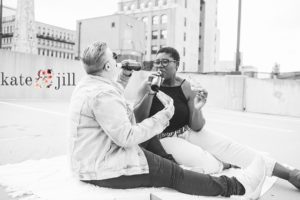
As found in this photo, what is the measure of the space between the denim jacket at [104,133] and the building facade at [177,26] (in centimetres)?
5242

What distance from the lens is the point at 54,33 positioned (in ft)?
306

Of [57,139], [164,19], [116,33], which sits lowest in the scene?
[57,139]

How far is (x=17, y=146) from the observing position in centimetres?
514

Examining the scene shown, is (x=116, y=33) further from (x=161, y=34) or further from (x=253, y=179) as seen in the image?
(x=253, y=179)

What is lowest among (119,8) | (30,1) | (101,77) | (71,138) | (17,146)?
(17,146)

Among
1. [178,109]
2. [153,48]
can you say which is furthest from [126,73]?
[153,48]

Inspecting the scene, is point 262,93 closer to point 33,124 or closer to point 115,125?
point 33,124

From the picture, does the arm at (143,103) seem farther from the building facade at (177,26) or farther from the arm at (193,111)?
the building facade at (177,26)

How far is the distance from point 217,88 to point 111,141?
13.2 meters

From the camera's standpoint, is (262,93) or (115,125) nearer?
(115,125)

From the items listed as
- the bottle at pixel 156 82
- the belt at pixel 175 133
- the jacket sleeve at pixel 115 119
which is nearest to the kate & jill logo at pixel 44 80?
the belt at pixel 175 133

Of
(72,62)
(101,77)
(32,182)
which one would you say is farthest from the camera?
(72,62)

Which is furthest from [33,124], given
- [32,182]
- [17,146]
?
[32,182]

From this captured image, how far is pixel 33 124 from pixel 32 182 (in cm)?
482
